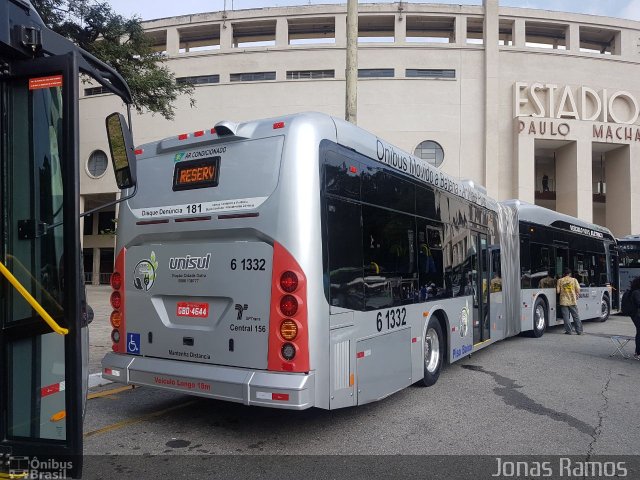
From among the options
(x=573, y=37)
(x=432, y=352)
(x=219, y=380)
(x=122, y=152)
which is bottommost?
(x=432, y=352)

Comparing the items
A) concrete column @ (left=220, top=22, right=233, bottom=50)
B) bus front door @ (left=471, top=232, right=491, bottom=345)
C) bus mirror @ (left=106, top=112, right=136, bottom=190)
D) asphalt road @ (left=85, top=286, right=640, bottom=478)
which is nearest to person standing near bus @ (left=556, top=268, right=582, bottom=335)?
bus front door @ (left=471, top=232, right=491, bottom=345)

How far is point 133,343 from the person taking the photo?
18.4 feet

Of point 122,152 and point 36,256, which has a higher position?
point 122,152

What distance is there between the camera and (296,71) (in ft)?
116

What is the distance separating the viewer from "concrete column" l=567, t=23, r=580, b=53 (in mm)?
36312

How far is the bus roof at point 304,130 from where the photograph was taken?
16.2 ft

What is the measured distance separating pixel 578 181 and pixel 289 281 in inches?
1403

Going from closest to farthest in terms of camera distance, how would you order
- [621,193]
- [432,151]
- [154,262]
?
[154,262] → [432,151] → [621,193]

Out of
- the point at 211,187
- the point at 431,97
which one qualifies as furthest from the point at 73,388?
the point at 431,97

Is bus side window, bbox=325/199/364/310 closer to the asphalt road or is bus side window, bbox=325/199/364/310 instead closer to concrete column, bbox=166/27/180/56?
the asphalt road

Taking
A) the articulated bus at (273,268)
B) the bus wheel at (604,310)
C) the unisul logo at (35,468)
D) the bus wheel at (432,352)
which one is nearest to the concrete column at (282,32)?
the bus wheel at (604,310)

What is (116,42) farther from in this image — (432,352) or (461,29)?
(461,29)

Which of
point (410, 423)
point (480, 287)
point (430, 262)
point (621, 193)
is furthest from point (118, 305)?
point (621, 193)

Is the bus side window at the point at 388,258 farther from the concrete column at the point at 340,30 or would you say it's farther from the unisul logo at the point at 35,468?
the concrete column at the point at 340,30
